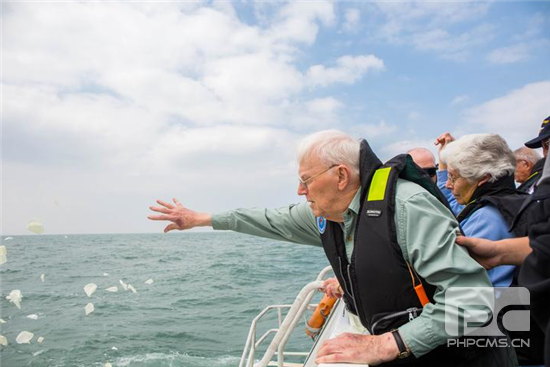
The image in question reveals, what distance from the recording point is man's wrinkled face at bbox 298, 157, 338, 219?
1729 millimetres

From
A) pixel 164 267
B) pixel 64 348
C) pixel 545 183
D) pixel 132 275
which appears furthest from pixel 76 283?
pixel 545 183

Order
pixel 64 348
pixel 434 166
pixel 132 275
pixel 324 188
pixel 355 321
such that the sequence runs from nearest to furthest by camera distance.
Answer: pixel 324 188 < pixel 355 321 < pixel 434 166 < pixel 64 348 < pixel 132 275

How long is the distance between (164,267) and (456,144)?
2957 centimetres

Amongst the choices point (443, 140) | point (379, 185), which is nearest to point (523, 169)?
point (443, 140)

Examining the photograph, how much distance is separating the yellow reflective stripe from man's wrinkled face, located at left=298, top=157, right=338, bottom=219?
0.51 feet

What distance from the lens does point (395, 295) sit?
1569 mm

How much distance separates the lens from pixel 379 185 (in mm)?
1620

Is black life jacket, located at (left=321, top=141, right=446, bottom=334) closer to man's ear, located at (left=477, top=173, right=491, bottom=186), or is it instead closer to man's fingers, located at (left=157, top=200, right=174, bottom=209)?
man's ear, located at (left=477, top=173, right=491, bottom=186)

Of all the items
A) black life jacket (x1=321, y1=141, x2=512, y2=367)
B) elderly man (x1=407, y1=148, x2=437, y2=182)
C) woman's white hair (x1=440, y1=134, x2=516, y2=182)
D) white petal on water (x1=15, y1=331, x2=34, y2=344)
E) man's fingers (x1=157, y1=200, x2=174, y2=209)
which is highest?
elderly man (x1=407, y1=148, x2=437, y2=182)

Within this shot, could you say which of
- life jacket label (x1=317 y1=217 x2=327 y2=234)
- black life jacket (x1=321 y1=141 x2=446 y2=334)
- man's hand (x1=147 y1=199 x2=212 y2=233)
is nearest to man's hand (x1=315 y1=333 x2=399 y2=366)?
black life jacket (x1=321 y1=141 x2=446 y2=334)

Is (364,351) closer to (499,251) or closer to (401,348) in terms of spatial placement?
(401,348)

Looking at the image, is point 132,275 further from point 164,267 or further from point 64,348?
point 64,348

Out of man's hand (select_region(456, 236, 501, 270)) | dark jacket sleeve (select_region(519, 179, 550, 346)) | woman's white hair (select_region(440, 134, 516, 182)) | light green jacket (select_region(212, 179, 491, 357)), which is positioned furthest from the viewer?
woman's white hair (select_region(440, 134, 516, 182))

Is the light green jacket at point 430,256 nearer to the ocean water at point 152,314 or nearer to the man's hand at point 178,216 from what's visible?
the man's hand at point 178,216
